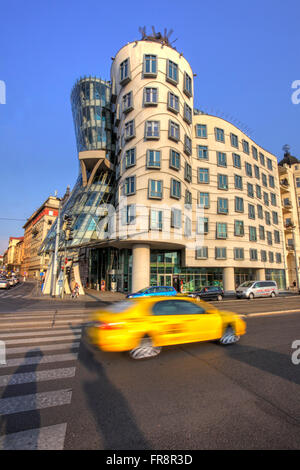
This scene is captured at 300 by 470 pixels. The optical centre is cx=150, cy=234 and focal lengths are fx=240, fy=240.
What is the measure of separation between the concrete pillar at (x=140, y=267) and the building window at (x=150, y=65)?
20.6 metres

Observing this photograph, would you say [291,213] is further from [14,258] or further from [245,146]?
[14,258]

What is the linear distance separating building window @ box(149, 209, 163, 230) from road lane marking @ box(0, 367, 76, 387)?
21904mm

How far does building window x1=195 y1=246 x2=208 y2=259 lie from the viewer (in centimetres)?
3212

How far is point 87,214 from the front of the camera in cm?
3641

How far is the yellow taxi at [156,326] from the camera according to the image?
17.8ft

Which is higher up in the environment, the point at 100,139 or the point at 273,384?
the point at 100,139

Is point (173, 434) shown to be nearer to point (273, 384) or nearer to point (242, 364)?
point (273, 384)

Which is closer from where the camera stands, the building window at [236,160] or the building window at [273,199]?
the building window at [236,160]

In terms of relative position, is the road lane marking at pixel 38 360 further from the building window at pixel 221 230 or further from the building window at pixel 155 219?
the building window at pixel 221 230

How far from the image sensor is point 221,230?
34.4 metres

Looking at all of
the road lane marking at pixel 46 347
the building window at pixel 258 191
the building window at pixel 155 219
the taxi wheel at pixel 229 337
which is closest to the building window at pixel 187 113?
the building window at pixel 155 219

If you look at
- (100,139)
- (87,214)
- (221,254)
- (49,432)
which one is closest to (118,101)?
(100,139)
